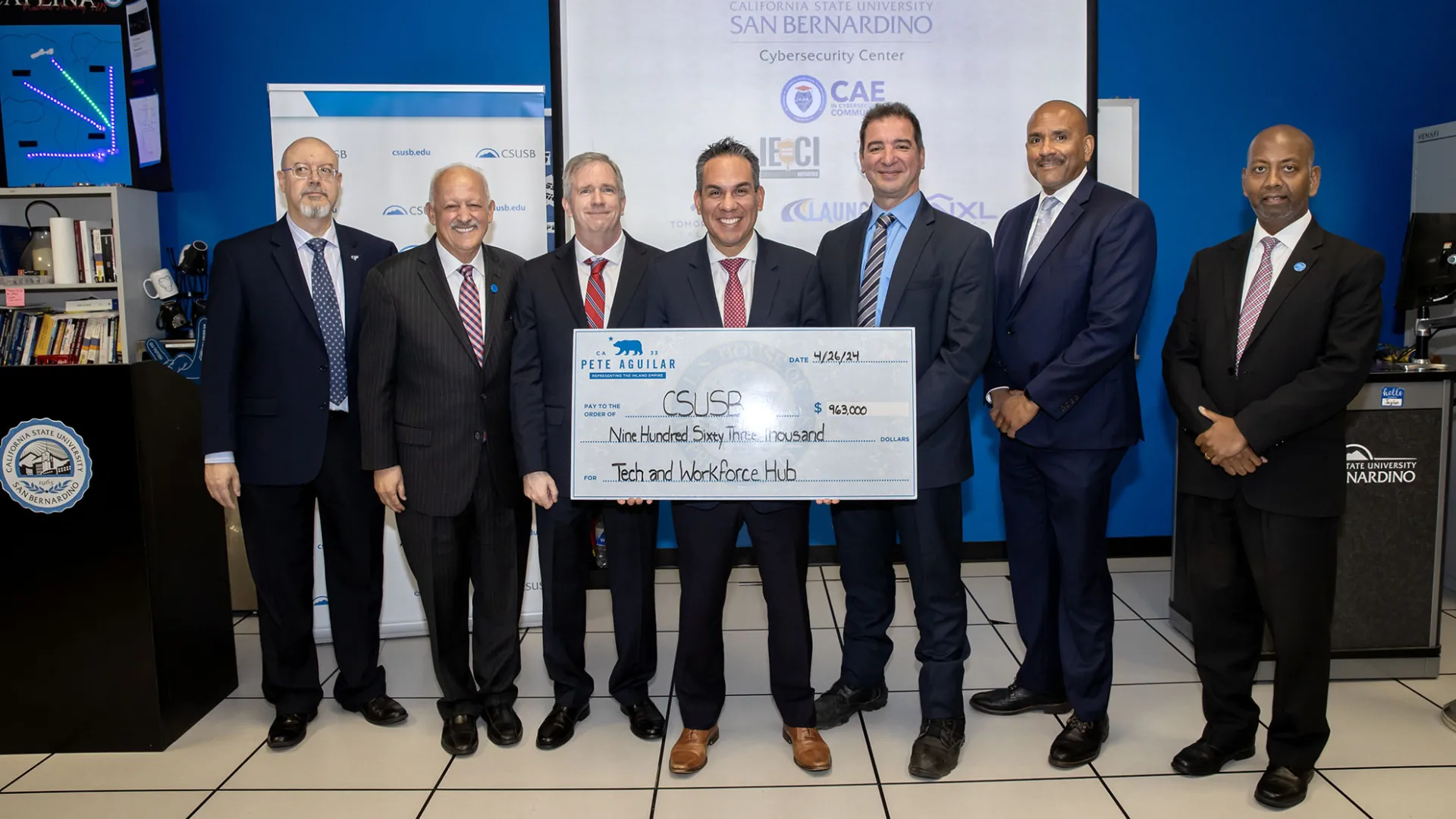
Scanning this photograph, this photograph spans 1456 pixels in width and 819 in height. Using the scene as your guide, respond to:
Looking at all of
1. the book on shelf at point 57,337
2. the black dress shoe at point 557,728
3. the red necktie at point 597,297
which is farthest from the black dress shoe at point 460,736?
the book on shelf at point 57,337

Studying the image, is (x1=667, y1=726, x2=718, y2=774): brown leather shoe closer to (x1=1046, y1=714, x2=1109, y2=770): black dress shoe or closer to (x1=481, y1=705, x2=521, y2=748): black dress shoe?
(x1=481, y1=705, x2=521, y2=748): black dress shoe

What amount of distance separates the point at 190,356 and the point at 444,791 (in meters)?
3.02

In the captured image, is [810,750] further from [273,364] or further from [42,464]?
[42,464]

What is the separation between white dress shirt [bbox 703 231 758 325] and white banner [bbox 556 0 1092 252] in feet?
6.14

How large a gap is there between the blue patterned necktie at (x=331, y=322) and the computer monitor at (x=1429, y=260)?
414 cm

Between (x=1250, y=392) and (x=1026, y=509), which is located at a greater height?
(x=1250, y=392)

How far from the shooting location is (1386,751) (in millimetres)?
2676

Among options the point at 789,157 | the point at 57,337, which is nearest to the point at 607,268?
the point at 789,157

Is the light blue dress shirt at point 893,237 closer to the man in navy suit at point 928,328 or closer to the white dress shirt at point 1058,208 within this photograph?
the man in navy suit at point 928,328

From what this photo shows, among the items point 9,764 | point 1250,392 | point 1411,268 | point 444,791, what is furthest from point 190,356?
point 1411,268

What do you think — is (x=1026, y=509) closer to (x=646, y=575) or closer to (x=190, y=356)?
(x=646, y=575)

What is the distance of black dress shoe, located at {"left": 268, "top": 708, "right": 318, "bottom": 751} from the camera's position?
9.18 feet

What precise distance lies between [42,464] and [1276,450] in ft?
11.9

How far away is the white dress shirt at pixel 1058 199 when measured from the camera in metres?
2.66
